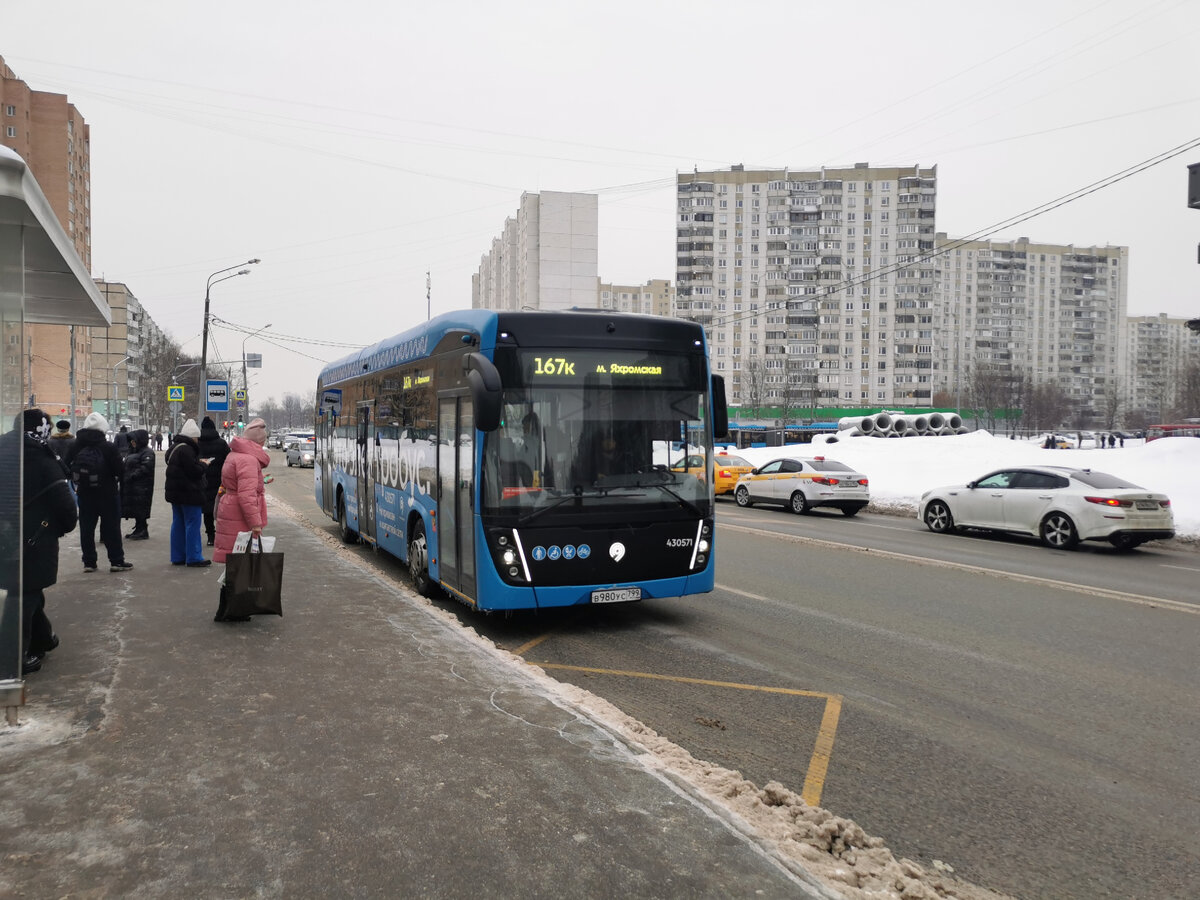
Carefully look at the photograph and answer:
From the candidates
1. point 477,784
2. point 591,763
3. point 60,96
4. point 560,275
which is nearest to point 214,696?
point 477,784

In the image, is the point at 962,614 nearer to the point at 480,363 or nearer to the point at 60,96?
the point at 480,363

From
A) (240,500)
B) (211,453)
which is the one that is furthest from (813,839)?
(211,453)

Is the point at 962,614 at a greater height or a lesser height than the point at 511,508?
lesser

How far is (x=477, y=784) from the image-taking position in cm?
409

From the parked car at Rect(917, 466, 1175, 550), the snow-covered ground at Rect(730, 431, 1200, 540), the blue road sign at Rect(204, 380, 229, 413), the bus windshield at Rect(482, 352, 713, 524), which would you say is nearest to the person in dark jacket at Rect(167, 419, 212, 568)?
the bus windshield at Rect(482, 352, 713, 524)

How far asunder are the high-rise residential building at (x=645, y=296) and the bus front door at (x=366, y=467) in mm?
147544

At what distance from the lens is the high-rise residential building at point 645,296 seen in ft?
529

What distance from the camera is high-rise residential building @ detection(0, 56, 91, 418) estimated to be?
82.9 m

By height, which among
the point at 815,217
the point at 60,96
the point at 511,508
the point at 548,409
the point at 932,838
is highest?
the point at 60,96

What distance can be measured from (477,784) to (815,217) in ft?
368

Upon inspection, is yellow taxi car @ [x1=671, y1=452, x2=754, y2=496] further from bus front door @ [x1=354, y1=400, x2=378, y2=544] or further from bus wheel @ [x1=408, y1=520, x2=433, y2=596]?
bus wheel @ [x1=408, y1=520, x2=433, y2=596]

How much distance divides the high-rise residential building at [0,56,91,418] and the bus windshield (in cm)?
8340

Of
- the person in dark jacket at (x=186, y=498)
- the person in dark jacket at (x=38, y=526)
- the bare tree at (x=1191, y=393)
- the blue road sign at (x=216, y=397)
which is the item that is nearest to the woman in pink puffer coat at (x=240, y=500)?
the person in dark jacket at (x=38, y=526)

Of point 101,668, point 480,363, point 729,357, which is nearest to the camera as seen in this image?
point 101,668
